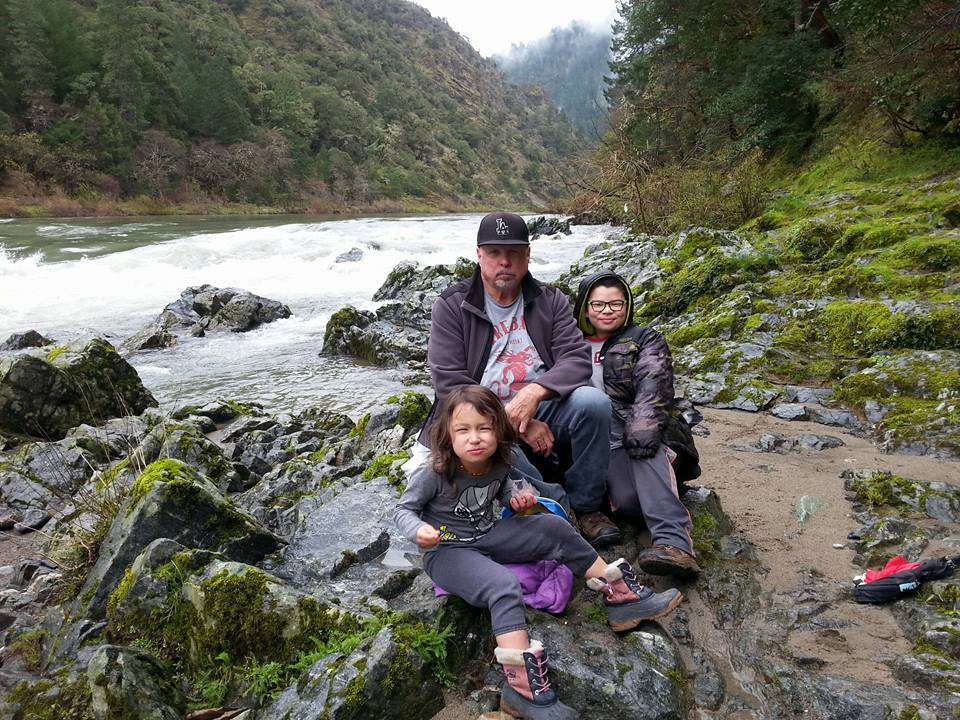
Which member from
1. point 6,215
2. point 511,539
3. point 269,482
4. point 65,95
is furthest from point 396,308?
point 65,95

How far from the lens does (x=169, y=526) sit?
3.14 metres

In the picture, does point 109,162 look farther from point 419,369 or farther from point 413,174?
point 419,369

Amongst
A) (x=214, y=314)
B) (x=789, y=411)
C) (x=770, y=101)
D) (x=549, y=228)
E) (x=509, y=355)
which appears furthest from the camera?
(x=549, y=228)

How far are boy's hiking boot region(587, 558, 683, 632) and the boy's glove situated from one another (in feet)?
2.18

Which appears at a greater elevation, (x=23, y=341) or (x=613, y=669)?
(x=613, y=669)

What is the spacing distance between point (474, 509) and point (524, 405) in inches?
23.1

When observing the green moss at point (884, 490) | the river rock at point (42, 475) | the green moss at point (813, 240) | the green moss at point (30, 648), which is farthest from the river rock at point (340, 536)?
the green moss at point (813, 240)

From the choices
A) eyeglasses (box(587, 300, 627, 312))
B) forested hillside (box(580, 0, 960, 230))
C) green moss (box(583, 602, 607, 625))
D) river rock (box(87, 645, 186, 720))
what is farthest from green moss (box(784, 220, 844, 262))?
river rock (box(87, 645, 186, 720))

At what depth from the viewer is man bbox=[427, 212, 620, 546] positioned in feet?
9.68

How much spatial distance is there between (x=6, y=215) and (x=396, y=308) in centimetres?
3181

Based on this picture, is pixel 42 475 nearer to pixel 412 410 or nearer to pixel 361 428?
pixel 361 428

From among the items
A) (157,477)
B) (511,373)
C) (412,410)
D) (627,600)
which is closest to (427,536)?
(627,600)

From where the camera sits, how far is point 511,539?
256 centimetres

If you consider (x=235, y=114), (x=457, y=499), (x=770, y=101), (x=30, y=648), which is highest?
(x=235, y=114)
